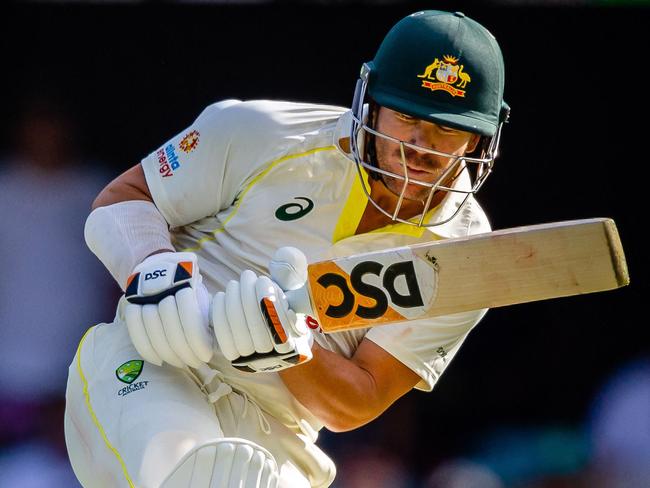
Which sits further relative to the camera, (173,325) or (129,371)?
(129,371)

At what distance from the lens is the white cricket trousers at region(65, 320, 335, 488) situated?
199 cm

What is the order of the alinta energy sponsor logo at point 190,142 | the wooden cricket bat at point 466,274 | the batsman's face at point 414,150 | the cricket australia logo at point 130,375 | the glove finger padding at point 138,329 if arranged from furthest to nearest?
the alinta energy sponsor logo at point 190,142
the batsman's face at point 414,150
the cricket australia logo at point 130,375
the glove finger padding at point 138,329
the wooden cricket bat at point 466,274

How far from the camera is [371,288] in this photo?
190cm

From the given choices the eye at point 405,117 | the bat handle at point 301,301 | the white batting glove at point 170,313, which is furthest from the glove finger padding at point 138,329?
the eye at point 405,117

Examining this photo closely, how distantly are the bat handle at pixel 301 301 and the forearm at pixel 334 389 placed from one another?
30 cm

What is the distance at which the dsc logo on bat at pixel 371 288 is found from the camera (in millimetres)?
1883

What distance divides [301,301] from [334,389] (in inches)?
14.4

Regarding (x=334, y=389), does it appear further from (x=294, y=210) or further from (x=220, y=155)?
(x=220, y=155)

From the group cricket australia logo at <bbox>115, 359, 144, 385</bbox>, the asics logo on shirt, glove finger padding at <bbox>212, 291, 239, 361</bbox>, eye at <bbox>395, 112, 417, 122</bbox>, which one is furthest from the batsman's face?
cricket australia logo at <bbox>115, 359, 144, 385</bbox>

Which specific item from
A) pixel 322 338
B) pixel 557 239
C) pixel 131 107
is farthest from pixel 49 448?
pixel 557 239

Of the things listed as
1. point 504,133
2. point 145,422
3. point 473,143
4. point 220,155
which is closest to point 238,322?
point 145,422

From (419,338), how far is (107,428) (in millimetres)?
670

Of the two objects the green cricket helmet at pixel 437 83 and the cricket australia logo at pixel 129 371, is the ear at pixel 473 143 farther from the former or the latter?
the cricket australia logo at pixel 129 371

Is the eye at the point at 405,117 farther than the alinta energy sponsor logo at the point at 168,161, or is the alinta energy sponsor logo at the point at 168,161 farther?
the alinta energy sponsor logo at the point at 168,161
